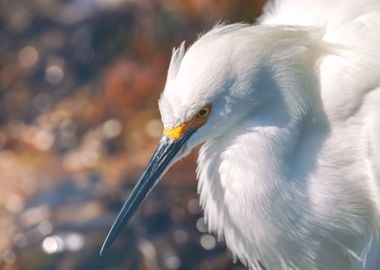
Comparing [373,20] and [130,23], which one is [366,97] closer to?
[373,20]

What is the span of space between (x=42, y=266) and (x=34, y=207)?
54 cm

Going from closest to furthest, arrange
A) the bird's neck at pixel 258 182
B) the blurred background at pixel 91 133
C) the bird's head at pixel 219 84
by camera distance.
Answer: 1. the bird's head at pixel 219 84
2. the bird's neck at pixel 258 182
3. the blurred background at pixel 91 133

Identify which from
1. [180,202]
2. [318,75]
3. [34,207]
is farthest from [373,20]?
[34,207]

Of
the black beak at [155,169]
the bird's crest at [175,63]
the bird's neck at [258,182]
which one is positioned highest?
the bird's crest at [175,63]

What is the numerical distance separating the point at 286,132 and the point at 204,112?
30 cm

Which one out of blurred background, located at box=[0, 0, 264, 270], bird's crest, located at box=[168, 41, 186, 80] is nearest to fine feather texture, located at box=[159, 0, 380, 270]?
bird's crest, located at box=[168, 41, 186, 80]

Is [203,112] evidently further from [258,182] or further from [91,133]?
[91,133]

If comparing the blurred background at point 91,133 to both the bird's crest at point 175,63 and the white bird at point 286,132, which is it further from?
the bird's crest at point 175,63

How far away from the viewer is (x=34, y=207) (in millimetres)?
5934

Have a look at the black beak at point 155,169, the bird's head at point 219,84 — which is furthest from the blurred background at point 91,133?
the bird's head at point 219,84

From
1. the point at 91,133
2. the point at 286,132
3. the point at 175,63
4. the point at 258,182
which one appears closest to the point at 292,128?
the point at 286,132

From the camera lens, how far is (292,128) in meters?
3.35

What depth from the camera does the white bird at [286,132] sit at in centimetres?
328

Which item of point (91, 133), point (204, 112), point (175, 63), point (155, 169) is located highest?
point (175, 63)
